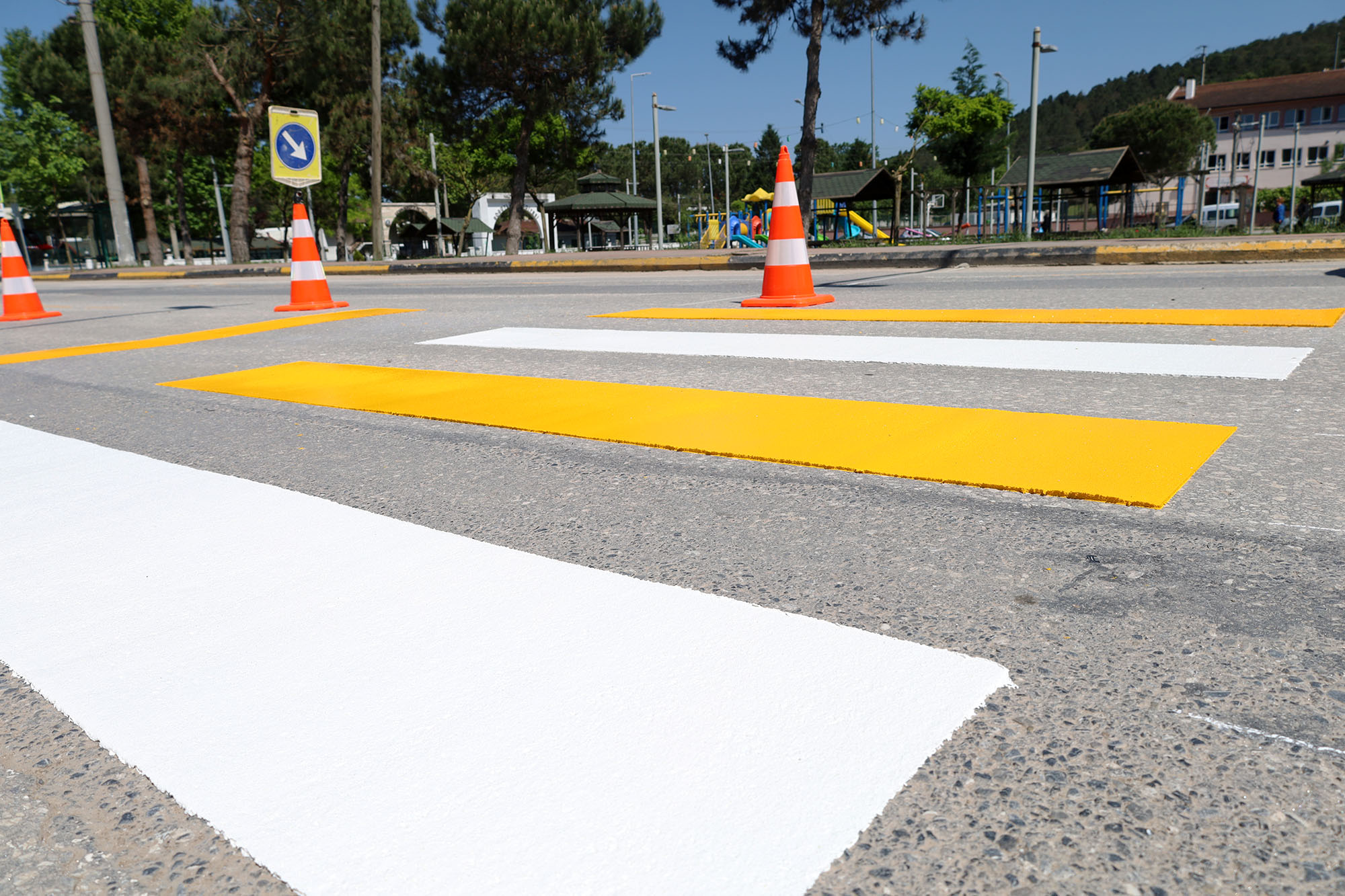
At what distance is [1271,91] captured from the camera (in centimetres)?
8562

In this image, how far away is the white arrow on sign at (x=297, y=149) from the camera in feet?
42.4

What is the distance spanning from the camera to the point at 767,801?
133 cm

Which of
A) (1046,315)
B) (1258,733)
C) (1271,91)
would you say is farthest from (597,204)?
(1271,91)

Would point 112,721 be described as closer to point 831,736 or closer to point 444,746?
point 444,746

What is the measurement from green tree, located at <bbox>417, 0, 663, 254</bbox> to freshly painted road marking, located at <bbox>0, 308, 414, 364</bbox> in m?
23.4

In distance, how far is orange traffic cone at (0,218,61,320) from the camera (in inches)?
451

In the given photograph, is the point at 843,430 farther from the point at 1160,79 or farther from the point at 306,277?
the point at 1160,79

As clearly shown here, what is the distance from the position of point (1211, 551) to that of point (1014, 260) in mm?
12887

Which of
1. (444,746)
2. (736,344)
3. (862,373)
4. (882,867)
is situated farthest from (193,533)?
(736,344)

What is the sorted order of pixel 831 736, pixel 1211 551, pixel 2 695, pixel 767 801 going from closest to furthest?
pixel 767 801
pixel 831 736
pixel 2 695
pixel 1211 551

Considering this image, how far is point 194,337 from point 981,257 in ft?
36.9

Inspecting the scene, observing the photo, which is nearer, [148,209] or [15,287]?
[15,287]

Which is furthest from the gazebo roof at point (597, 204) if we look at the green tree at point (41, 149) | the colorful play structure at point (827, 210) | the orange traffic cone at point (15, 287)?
the orange traffic cone at point (15, 287)

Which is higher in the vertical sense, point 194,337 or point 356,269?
point 356,269
